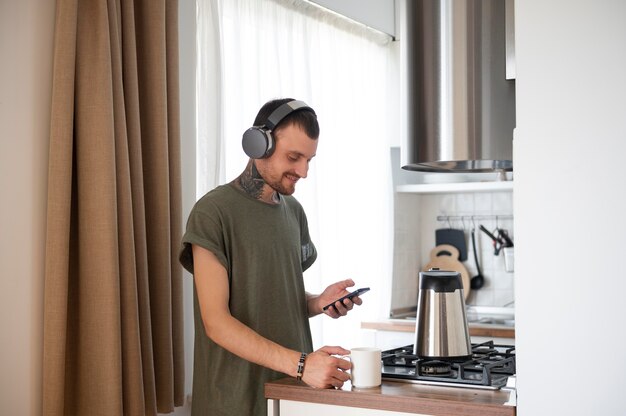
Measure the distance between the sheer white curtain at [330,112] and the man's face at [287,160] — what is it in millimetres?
827

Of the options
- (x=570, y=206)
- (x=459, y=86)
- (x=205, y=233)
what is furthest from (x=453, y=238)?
(x=570, y=206)

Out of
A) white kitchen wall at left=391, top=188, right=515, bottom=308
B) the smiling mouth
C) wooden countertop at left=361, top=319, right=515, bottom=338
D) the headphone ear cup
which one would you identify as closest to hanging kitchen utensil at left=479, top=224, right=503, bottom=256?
white kitchen wall at left=391, top=188, right=515, bottom=308

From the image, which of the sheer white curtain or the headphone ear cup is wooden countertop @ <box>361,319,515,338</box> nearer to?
the sheer white curtain

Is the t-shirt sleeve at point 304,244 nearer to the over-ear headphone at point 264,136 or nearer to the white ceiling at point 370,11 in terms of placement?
the over-ear headphone at point 264,136

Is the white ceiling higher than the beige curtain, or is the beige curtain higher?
the white ceiling

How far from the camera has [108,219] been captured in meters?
2.43

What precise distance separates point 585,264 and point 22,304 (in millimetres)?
1543

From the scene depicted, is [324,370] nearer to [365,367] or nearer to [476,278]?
[365,367]

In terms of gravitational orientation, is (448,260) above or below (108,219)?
below

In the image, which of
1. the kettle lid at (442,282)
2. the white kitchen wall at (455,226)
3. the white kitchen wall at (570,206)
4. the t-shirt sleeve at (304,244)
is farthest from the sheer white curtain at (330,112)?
the white kitchen wall at (570,206)

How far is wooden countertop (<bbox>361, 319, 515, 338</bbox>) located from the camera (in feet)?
13.2

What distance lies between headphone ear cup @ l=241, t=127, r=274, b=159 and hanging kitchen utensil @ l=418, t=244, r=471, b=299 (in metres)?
2.76

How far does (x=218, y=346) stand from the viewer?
2277 mm

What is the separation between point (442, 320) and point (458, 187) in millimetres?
2468
